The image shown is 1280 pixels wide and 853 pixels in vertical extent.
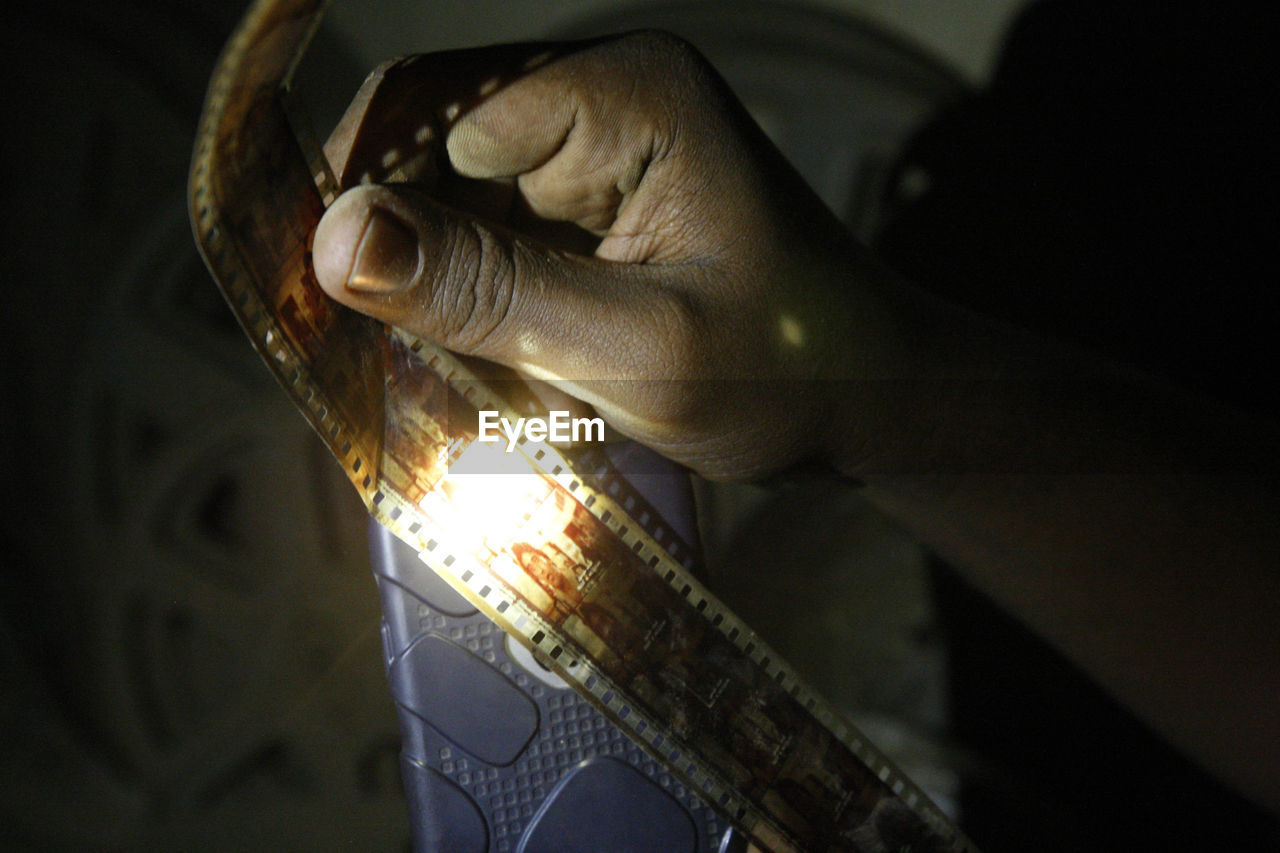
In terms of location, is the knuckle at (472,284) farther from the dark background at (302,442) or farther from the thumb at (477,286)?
the dark background at (302,442)

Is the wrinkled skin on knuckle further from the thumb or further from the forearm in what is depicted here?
the forearm

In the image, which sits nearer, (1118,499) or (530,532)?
(530,532)

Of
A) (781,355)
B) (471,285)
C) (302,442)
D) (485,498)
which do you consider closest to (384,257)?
(471,285)

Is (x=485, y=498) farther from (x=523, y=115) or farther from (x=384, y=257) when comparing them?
(x=523, y=115)

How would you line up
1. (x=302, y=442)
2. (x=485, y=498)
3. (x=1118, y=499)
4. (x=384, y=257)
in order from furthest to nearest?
(x=302, y=442)
(x=1118, y=499)
(x=485, y=498)
(x=384, y=257)

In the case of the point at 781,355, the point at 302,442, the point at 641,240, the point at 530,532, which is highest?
the point at 641,240

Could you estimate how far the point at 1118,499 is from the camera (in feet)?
3.64

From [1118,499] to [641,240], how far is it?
84 centimetres

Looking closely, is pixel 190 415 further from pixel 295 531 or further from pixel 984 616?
pixel 984 616

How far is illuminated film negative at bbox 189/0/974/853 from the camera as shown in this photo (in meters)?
0.74

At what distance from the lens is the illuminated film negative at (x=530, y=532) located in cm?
74

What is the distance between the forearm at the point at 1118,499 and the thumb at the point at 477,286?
0.46 meters

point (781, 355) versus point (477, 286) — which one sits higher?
point (477, 286)

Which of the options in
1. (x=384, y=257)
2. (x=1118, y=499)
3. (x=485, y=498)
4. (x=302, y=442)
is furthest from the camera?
(x=302, y=442)
